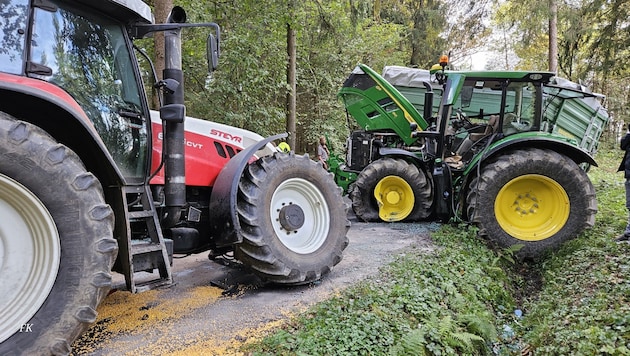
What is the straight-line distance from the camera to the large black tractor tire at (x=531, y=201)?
181 inches

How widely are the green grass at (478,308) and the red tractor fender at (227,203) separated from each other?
2.55 ft

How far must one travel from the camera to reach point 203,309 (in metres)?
2.80

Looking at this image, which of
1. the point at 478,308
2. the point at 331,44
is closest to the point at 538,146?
the point at 478,308

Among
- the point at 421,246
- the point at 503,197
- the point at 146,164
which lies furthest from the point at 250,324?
the point at 503,197

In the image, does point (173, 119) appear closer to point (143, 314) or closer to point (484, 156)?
point (143, 314)

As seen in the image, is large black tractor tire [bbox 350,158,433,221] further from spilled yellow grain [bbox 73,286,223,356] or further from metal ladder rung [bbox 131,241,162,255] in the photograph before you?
metal ladder rung [bbox 131,241,162,255]

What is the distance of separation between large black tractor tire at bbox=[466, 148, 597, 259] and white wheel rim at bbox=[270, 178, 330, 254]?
89.5 inches

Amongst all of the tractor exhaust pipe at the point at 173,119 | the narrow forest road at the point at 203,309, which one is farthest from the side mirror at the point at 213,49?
the narrow forest road at the point at 203,309

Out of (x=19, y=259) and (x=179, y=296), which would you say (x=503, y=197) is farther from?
(x=19, y=259)

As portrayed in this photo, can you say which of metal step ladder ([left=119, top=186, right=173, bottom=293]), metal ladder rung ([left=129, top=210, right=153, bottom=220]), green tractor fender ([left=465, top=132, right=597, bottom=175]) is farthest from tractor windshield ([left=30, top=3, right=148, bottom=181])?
green tractor fender ([left=465, top=132, right=597, bottom=175])

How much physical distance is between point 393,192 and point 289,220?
3.32m

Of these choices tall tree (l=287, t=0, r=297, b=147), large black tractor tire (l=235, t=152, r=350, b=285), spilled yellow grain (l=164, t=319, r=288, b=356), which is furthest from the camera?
tall tree (l=287, t=0, r=297, b=147)

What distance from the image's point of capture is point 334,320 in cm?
256

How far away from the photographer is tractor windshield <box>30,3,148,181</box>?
2.21 m
